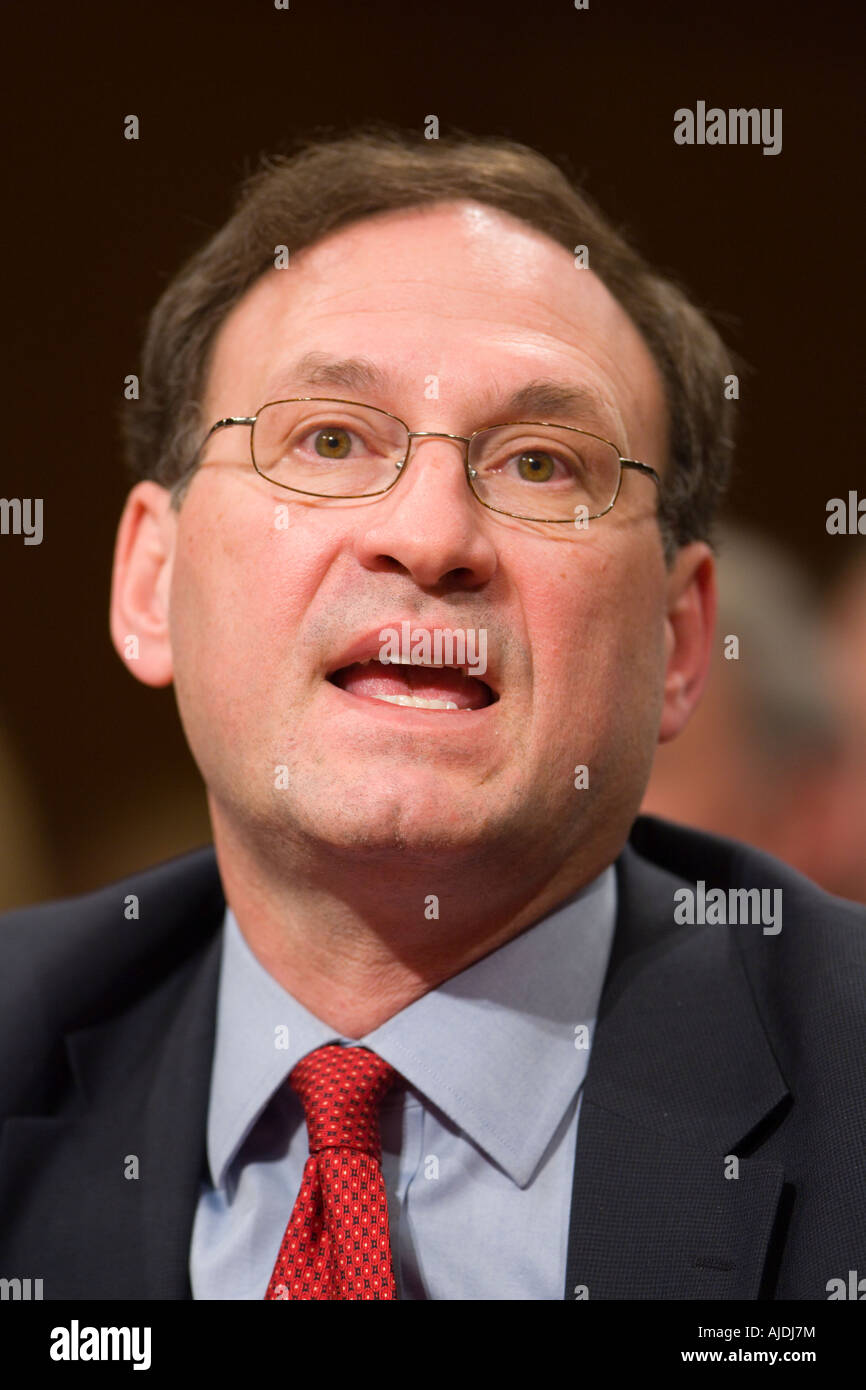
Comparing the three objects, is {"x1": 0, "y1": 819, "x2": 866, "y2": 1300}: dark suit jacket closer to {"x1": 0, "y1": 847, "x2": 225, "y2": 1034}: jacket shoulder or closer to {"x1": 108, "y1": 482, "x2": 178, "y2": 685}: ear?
{"x1": 0, "y1": 847, "x2": 225, "y2": 1034}: jacket shoulder

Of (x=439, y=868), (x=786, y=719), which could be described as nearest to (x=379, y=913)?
(x=439, y=868)

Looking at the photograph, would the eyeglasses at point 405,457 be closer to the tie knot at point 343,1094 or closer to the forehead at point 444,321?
the forehead at point 444,321

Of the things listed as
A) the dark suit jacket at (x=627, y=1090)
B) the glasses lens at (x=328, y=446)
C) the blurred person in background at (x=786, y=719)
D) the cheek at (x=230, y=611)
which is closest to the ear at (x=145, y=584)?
the cheek at (x=230, y=611)

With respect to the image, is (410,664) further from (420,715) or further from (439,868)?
(439,868)

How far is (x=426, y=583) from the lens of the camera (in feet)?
4.38

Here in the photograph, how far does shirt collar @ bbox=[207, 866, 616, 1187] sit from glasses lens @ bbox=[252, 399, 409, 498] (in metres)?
0.55

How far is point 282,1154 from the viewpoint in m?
1.48

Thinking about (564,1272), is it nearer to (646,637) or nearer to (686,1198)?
(686,1198)

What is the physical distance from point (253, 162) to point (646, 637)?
0.99 metres

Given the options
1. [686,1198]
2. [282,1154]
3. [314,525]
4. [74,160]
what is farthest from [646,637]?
[74,160]

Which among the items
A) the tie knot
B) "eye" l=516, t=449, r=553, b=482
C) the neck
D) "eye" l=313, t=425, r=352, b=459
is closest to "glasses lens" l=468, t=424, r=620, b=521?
"eye" l=516, t=449, r=553, b=482

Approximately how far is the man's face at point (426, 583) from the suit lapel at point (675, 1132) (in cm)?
19

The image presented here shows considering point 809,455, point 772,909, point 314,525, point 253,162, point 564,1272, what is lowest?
point 564,1272
